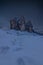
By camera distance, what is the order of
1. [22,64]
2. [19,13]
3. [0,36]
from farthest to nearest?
[19,13] < [0,36] < [22,64]

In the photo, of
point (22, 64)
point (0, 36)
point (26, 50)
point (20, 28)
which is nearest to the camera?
point (22, 64)

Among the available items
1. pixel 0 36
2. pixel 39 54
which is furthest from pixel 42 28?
pixel 39 54

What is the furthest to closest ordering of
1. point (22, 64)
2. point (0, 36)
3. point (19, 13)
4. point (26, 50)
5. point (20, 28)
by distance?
1. point (19, 13)
2. point (20, 28)
3. point (0, 36)
4. point (26, 50)
5. point (22, 64)

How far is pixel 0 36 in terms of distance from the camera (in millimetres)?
910

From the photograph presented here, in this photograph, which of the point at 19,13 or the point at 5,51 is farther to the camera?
the point at 19,13

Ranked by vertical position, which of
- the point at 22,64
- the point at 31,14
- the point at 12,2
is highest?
the point at 12,2

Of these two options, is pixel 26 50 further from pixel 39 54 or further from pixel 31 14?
Result: pixel 31 14

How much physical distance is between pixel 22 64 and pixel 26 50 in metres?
0.13

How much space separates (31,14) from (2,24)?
318mm

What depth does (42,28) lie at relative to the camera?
1.49m

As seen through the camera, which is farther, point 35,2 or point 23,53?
point 35,2

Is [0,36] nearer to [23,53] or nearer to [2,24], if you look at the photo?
[23,53]

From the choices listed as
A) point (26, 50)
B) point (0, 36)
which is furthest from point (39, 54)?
point (0, 36)

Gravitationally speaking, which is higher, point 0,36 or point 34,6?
point 34,6
